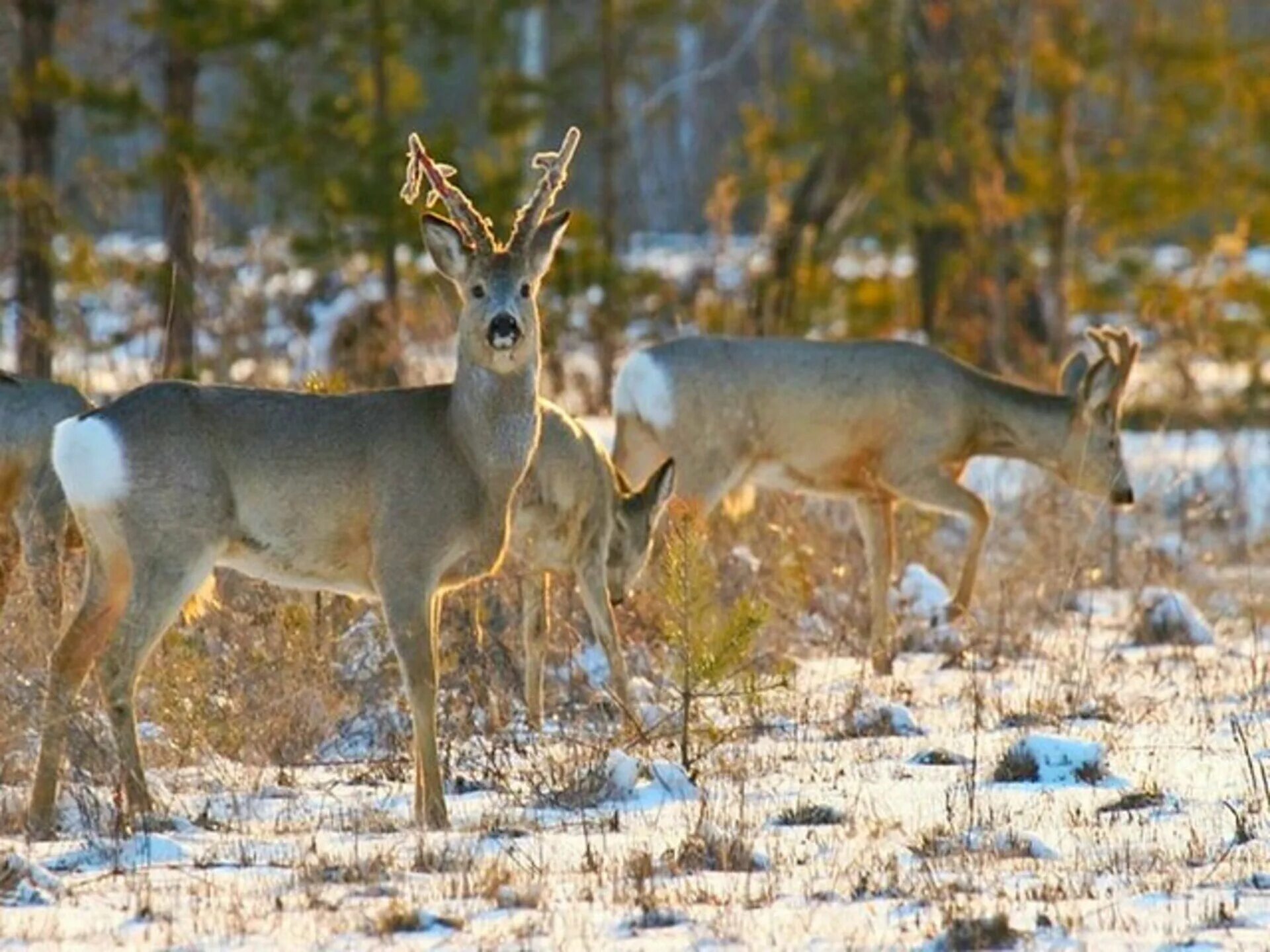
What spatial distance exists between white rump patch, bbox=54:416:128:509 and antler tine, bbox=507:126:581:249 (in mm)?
1314

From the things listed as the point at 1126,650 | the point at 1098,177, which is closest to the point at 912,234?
the point at 1098,177

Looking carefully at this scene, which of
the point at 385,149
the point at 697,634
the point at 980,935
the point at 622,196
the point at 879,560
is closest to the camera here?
the point at 980,935

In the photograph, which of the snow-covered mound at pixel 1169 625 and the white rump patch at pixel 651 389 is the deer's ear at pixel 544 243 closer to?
the white rump patch at pixel 651 389

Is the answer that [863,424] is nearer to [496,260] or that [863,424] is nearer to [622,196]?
[496,260]

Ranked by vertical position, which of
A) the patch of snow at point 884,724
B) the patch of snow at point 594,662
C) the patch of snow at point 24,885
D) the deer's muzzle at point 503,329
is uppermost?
the deer's muzzle at point 503,329

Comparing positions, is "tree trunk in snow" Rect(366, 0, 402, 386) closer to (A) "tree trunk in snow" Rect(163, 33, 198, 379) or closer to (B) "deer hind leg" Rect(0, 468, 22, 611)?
(A) "tree trunk in snow" Rect(163, 33, 198, 379)

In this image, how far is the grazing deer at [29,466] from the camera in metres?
10.3

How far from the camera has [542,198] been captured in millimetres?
8602

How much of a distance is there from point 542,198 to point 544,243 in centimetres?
13

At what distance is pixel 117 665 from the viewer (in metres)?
8.38

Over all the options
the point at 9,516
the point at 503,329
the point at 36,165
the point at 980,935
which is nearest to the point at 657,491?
the point at 9,516

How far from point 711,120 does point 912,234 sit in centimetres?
1855

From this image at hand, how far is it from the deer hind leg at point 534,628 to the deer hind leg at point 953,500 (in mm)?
2677

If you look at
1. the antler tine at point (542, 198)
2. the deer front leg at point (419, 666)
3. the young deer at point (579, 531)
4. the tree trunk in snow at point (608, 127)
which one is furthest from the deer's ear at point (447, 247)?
the tree trunk in snow at point (608, 127)
